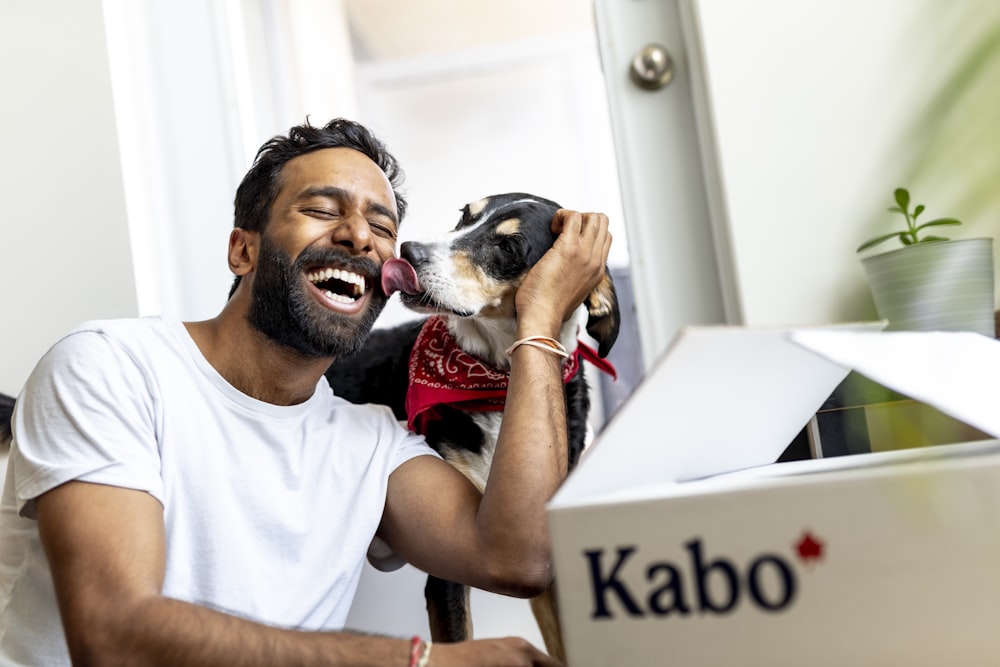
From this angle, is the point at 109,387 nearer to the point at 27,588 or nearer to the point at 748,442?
the point at 27,588

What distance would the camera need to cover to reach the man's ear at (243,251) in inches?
56.7

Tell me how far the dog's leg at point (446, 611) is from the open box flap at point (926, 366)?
122 cm

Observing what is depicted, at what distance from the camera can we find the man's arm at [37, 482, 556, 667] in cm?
78

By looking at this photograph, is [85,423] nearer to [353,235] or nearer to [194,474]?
[194,474]

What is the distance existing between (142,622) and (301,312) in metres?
0.57

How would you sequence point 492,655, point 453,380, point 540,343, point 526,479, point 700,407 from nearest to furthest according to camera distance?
1. point 700,407
2. point 492,655
3. point 526,479
4. point 540,343
5. point 453,380

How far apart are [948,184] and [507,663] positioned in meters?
0.61

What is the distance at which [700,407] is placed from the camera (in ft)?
1.88

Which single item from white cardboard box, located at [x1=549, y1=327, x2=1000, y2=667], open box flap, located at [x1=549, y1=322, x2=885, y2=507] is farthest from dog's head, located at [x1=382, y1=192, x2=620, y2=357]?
white cardboard box, located at [x1=549, y1=327, x2=1000, y2=667]

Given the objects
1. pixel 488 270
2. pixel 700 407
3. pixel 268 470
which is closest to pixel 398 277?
pixel 488 270

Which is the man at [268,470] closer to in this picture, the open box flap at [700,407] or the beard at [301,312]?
the beard at [301,312]

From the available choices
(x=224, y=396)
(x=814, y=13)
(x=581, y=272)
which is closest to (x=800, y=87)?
(x=814, y=13)

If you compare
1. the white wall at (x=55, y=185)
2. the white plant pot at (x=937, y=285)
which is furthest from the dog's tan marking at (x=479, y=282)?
the white wall at (x=55, y=185)

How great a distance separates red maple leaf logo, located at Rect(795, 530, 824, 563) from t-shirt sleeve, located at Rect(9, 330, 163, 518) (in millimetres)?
800
